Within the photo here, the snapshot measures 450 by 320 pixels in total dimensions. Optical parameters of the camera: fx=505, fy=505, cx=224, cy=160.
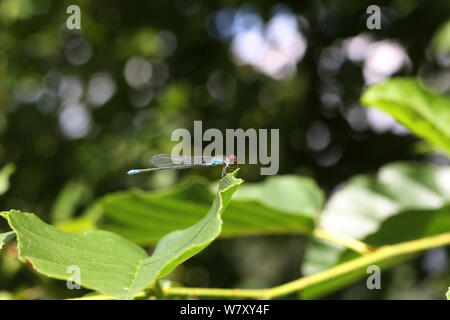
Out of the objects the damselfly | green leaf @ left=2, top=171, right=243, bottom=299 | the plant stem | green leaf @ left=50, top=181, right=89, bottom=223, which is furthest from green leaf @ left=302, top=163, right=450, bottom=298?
green leaf @ left=50, top=181, right=89, bottom=223

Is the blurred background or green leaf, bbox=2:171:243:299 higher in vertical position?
the blurred background

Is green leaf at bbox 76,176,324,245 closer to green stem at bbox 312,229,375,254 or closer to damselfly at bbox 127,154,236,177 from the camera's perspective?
green stem at bbox 312,229,375,254

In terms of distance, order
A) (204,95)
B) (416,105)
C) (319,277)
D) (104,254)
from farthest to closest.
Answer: (204,95)
(416,105)
(319,277)
(104,254)

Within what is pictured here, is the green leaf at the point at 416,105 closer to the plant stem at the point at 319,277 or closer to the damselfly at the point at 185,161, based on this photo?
the plant stem at the point at 319,277

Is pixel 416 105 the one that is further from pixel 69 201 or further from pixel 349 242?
pixel 69 201

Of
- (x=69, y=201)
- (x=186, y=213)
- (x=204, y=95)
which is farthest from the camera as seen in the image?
(x=204, y=95)

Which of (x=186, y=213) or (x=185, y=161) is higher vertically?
(x=185, y=161)

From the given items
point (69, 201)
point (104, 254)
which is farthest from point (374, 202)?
point (69, 201)
